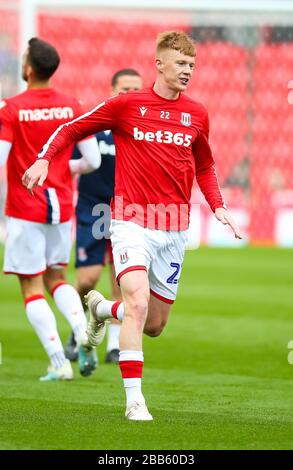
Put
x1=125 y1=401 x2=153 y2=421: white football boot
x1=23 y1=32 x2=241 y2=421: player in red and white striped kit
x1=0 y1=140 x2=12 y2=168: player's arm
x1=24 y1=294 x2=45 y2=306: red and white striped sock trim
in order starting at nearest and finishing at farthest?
x1=125 y1=401 x2=153 y2=421: white football boot, x1=23 y1=32 x2=241 y2=421: player in red and white striped kit, x1=0 y1=140 x2=12 y2=168: player's arm, x1=24 y1=294 x2=45 y2=306: red and white striped sock trim

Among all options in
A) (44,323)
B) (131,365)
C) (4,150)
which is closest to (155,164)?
(131,365)

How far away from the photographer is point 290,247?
61.6 feet

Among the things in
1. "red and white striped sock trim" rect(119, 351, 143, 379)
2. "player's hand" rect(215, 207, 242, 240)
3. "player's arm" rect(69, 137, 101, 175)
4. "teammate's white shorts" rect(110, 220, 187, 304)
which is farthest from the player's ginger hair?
"player's arm" rect(69, 137, 101, 175)

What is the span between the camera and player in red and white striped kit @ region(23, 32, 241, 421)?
21.0 ft

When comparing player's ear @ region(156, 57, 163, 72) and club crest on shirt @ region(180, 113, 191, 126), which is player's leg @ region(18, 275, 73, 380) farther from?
player's ear @ region(156, 57, 163, 72)

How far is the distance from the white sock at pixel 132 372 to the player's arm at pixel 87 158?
2.53 meters

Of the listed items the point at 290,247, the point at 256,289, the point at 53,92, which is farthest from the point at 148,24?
the point at 53,92

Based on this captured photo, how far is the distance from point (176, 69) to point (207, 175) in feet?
2.45

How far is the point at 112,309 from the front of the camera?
261 inches

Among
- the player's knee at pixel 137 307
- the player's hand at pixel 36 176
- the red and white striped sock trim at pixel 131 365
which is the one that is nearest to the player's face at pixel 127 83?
the player's hand at pixel 36 176

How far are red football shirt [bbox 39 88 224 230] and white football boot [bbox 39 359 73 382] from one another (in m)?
1.69

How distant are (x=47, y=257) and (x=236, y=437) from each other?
300 centimetres

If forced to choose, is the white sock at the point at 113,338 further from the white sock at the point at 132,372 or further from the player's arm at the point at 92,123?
the white sock at the point at 132,372
